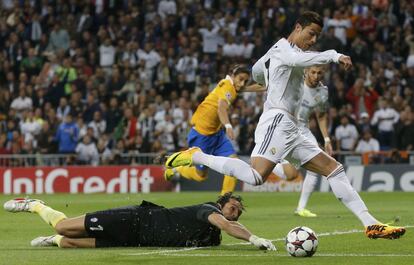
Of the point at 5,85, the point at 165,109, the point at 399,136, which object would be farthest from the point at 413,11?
the point at 5,85

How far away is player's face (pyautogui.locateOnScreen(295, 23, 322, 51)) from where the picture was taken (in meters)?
11.8

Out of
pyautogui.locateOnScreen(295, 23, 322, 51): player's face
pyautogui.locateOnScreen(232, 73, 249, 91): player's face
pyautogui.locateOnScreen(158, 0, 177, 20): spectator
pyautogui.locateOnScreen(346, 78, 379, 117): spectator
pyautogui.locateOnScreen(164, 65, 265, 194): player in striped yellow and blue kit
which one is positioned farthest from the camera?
pyautogui.locateOnScreen(158, 0, 177, 20): spectator

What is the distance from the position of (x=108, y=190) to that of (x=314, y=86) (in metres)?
11.1

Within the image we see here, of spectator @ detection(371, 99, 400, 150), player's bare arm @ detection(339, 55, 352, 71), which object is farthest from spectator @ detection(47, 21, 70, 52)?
player's bare arm @ detection(339, 55, 352, 71)

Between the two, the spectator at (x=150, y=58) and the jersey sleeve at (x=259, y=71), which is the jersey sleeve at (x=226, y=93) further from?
the spectator at (x=150, y=58)

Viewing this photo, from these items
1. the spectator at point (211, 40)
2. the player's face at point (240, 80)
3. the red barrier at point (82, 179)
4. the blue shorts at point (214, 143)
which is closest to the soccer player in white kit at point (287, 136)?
the player's face at point (240, 80)

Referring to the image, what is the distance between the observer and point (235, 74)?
17.3m

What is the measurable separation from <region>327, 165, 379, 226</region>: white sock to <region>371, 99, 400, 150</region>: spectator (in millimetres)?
14590

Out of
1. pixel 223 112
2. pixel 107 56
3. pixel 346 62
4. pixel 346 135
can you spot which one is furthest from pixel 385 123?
pixel 346 62

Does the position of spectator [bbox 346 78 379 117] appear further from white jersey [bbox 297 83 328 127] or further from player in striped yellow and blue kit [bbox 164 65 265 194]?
white jersey [bbox 297 83 328 127]

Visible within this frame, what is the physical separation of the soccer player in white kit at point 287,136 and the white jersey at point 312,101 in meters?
4.59

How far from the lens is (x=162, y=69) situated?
29.7 m

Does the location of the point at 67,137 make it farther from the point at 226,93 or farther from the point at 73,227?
the point at 73,227

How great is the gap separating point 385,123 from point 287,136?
49.1 ft
